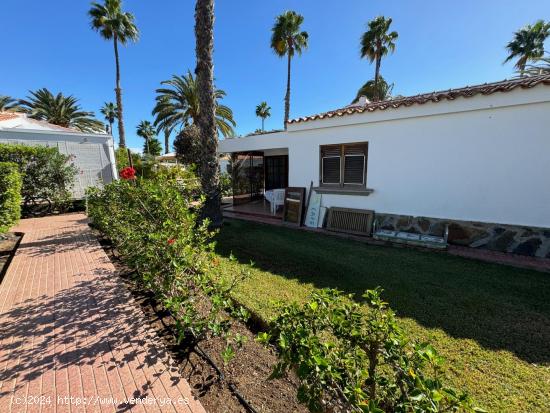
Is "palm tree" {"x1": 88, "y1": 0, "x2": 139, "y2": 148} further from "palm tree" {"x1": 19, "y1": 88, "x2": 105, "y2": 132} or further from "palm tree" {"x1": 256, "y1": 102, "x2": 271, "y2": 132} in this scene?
"palm tree" {"x1": 256, "y1": 102, "x2": 271, "y2": 132}

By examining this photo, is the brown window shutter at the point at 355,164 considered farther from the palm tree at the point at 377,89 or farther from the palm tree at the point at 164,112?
the palm tree at the point at 377,89

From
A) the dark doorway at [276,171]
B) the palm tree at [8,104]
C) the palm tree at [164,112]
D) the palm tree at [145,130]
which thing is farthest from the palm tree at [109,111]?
the dark doorway at [276,171]

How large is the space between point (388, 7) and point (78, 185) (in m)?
16.9

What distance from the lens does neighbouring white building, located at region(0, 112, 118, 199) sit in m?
11.1

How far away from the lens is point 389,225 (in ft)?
23.5

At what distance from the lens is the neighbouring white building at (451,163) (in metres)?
5.33

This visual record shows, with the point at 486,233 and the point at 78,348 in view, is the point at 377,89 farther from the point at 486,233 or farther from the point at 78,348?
the point at 78,348

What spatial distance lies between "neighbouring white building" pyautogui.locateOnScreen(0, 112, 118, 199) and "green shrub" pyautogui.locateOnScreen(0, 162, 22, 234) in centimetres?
366

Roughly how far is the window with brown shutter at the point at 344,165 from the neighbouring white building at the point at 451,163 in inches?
1.3

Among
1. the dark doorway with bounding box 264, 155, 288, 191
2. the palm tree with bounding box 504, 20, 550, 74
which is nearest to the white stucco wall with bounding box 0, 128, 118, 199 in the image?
the dark doorway with bounding box 264, 155, 288, 191

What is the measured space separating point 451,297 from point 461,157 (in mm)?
3906

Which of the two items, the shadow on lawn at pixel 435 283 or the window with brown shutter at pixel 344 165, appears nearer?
the shadow on lawn at pixel 435 283

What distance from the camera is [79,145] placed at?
487 inches

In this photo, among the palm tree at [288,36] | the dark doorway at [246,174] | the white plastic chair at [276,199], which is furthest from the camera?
the palm tree at [288,36]
